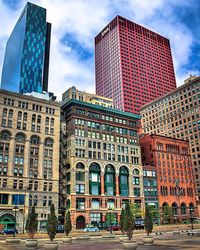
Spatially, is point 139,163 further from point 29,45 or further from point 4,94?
point 29,45

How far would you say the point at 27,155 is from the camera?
285 ft

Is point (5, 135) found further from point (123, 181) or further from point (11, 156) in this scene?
point (123, 181)

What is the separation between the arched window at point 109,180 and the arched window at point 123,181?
2.97 meters

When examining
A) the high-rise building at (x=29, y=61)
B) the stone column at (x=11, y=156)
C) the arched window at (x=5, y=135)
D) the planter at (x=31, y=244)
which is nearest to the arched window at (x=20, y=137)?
the stone column at (x=11, y=156)

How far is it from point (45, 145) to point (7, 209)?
73.5 ft

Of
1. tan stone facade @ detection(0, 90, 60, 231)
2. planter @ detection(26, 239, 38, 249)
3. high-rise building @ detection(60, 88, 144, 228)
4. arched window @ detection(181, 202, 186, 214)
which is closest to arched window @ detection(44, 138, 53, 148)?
tan stone facade @ detection(0, 90, 60, 231)

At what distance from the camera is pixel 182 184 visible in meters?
121

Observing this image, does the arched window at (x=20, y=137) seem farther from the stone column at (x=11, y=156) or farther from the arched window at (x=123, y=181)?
the arched window at (x=123, y=181)

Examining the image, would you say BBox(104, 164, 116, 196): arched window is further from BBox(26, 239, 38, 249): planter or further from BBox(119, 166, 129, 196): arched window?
BBox(26, 239, 38, 249): planter

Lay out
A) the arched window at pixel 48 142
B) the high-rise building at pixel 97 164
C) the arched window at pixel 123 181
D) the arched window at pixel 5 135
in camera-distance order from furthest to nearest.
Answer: the arched window at pixel 123 181 → the high-rise building at pixel 97 164 → the arched window at pixel 48 142 → the arched window at pixel 5 135

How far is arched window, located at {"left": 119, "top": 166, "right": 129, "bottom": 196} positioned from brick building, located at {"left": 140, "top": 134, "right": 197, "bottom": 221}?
15.1 meters

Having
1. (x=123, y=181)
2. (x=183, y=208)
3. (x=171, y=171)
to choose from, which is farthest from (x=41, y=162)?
(x=183, y=208)

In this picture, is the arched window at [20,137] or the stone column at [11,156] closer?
the stone column at [11,156]

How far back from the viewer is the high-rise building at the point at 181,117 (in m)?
138
